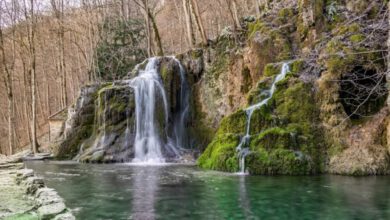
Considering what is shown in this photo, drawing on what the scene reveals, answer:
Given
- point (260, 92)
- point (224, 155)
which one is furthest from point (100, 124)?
point (260, 92)

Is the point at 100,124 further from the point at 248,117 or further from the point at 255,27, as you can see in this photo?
the point at 248,117

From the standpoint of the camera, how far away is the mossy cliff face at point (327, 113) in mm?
11305

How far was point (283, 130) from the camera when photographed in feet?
40.2

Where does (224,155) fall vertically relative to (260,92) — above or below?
below

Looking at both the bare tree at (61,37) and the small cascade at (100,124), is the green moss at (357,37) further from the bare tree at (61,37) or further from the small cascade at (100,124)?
the bare tree at (61,37)

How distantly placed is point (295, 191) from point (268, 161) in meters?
2.94

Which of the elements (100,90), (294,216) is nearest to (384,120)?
(294,216)

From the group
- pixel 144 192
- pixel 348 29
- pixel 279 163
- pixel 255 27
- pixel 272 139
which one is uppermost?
pixel 255 27

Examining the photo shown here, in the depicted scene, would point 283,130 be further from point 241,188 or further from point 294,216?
point 294,216

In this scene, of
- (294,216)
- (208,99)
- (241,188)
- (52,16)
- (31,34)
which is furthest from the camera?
(52,16)

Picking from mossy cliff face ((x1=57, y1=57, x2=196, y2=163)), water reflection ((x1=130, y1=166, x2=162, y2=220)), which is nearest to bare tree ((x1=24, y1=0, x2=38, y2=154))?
mossy cliff face ((x1=57, y1=57, x2=196, y2=163))

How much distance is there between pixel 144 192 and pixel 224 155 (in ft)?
13.5

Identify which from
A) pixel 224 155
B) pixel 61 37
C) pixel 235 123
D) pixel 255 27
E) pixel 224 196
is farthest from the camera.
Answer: pixel 61 37

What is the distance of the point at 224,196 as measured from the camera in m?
8.49
